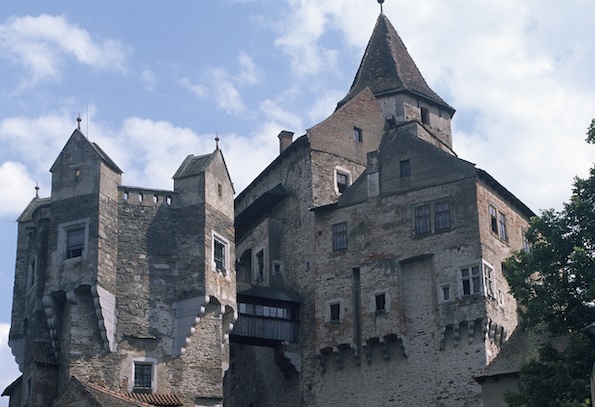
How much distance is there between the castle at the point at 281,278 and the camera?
4491 centimetres

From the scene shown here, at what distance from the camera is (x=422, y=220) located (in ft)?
Answer: 170

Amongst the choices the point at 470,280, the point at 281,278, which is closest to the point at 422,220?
the point at 470,280

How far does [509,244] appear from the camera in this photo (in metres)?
52.9

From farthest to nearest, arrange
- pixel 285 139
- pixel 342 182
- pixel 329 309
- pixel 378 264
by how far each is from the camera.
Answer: pixel 285 139 < pixel 342 182 < pixel 329 309 < pixel 378 264

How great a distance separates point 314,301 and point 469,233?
8.13m

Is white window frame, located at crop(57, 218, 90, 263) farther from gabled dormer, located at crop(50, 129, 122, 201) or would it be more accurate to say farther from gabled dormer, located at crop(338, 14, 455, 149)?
gabled dormer, located at crop(338, 14, 455, 149)

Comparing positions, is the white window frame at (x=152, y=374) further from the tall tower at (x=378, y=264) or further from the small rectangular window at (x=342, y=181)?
the small rectangular window at (x=342, y=181)

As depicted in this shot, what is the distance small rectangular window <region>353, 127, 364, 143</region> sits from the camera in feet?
194

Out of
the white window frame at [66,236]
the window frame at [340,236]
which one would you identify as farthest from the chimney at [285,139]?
the white window frame at [66,236]

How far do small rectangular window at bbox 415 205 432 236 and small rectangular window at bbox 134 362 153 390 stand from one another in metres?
13.9

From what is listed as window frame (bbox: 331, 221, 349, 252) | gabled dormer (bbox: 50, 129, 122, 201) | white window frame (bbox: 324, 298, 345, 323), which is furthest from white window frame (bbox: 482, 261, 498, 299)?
gabled dormer (bbox: 50, 129, 122, 201)

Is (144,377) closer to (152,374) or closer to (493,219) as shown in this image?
(152,374)

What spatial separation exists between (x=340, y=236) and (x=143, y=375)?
1326cm

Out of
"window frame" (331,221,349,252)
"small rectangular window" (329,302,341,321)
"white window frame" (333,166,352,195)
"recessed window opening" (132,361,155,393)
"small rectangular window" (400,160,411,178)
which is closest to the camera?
"recessed window opening" (132,361,155,393)
